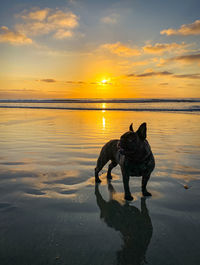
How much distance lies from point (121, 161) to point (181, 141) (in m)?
5.07

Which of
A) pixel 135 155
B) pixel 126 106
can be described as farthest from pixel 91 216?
pixel 126 106

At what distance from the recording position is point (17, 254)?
1953mm

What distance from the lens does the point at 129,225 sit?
2.49 meters

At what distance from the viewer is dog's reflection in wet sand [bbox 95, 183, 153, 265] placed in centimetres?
195

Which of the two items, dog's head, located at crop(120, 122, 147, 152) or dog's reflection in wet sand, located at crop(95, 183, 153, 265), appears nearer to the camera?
dog's reflection in wet sand, located at crop(95, 183, 153, 265)

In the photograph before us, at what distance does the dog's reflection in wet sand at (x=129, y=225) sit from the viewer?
195cm

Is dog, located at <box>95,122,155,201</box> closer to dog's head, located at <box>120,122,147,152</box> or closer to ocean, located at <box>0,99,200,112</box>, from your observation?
dog's head, located at <box>120,122,147,152</box>

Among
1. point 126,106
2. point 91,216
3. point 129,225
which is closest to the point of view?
point 129,225

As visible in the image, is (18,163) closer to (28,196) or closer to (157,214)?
(28,196)

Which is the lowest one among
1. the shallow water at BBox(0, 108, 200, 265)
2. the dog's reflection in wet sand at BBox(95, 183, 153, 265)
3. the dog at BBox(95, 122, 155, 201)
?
the dog's reflection in wet sand at BBox(95, 183, 153, 265)

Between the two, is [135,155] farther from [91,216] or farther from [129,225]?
[91,216]

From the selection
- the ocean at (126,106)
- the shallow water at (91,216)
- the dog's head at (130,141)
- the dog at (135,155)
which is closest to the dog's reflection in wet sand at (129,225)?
the shallow water at (91,216)

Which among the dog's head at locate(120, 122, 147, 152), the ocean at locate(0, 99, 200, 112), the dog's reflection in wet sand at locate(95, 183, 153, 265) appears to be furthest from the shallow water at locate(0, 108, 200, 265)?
the ocean at locate(0, 99, 200, 112)

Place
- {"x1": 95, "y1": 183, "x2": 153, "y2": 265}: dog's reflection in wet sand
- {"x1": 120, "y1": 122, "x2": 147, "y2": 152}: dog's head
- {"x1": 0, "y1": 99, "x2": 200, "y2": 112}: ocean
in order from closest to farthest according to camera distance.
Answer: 1. {"x1": 95, "y1": 183, "x2": 153, "y2": 265}: dog's reflection in wet sand
2. {"x1": 120, "y1": 122, "x2": 147, "y2": 152}: dog's head
3. {"x1": 0, "y1": 99, "x2": 200, "y2": 112}: ocean
